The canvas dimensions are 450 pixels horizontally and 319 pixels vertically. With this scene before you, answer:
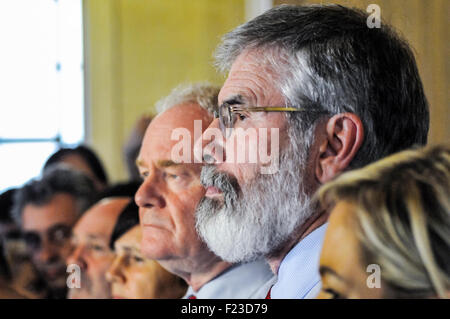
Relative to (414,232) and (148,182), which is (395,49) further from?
(148,182)

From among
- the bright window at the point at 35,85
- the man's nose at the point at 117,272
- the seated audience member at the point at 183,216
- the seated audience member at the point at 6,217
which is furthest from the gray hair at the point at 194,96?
the bright window at the point at 35,85

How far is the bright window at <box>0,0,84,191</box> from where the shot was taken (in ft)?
20.3

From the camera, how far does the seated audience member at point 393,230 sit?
0.99 meters

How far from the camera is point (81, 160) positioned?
4.35 meters

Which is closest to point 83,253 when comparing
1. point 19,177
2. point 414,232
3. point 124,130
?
point 414,232

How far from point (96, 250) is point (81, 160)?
2.16m

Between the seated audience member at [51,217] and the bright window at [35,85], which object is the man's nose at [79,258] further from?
the bright window at [35,85]

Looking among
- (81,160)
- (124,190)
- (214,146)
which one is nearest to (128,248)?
(124,190)

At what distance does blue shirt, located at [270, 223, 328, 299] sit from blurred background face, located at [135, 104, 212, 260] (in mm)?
347

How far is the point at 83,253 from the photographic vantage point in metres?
2.32

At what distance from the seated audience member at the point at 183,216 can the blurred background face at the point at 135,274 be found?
0.21 meters

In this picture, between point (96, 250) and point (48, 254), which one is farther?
point (48, 254)

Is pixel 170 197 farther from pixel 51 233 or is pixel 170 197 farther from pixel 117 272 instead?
pixel 51 233

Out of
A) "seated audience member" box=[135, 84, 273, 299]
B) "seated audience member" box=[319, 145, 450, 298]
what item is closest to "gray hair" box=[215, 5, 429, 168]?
"seated audience member" box=[319, 145, 450, 298]
